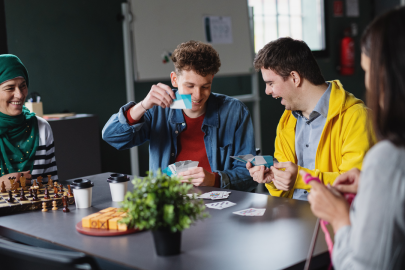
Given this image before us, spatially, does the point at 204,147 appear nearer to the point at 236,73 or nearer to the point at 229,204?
the point at 229,204

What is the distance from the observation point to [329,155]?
191cm

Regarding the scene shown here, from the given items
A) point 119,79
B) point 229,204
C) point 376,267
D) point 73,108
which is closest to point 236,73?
point 119,79

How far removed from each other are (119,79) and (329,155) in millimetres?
2322

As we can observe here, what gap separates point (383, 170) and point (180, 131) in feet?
4.96

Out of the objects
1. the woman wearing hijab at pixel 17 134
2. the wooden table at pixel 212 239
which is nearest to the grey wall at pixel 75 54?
the woman wearing hijab at pixel 17 134

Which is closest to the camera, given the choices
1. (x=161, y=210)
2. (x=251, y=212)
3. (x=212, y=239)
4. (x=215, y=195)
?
(x=161, y=210)

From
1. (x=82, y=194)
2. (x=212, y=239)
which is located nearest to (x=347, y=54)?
(x=82, y=194)

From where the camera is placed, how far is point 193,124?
2256 millimetres

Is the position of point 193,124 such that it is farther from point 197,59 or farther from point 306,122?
point 306,122

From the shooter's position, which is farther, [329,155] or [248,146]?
[248,146]

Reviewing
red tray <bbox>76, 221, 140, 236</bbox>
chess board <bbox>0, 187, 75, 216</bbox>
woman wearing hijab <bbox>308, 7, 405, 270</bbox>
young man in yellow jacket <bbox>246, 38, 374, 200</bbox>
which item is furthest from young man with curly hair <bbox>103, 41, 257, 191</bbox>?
woman wearing hijab <bbox>308, 7, 405, 270</bbox>

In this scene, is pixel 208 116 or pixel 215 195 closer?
pixel 215 195

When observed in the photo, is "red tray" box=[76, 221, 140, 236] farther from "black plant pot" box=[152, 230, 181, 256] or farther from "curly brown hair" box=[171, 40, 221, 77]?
"curly brown hair" box=[171, 40, 221, 77]

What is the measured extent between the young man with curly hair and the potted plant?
103 cm
